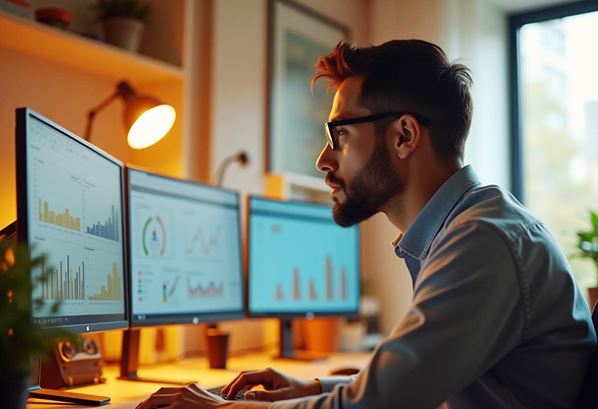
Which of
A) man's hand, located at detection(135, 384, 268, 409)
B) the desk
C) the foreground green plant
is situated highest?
the foreground green plant

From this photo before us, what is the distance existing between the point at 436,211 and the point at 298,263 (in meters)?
1.11

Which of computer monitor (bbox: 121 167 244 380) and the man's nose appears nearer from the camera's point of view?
the man's nose

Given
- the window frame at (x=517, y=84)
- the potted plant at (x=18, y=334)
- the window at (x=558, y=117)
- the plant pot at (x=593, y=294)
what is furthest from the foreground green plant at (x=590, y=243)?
the potted plant at (x=18, y=334)

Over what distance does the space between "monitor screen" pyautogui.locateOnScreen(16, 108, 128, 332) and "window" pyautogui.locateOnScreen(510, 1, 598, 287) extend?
80.9 inches

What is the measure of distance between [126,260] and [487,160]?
1.79m

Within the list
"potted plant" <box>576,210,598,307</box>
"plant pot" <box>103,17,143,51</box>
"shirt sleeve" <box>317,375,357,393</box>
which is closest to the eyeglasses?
"shirt sleeve" <box>317,375,357,393</box>

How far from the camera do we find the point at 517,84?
338 cm

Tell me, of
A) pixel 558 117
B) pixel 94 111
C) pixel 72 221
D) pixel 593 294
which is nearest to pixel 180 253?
pixel 94 111

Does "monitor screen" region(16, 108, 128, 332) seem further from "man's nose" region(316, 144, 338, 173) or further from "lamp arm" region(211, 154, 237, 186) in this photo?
"lamp arm" region(211, 154, 237, 186)

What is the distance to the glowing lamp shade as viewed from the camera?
6.81 feet

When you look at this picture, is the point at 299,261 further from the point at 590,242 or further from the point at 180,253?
the point at 590,242

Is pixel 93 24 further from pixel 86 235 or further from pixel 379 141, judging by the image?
pixel 379 141

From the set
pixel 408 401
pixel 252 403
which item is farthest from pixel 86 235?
pixel 408 401

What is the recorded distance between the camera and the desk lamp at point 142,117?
207 cm
